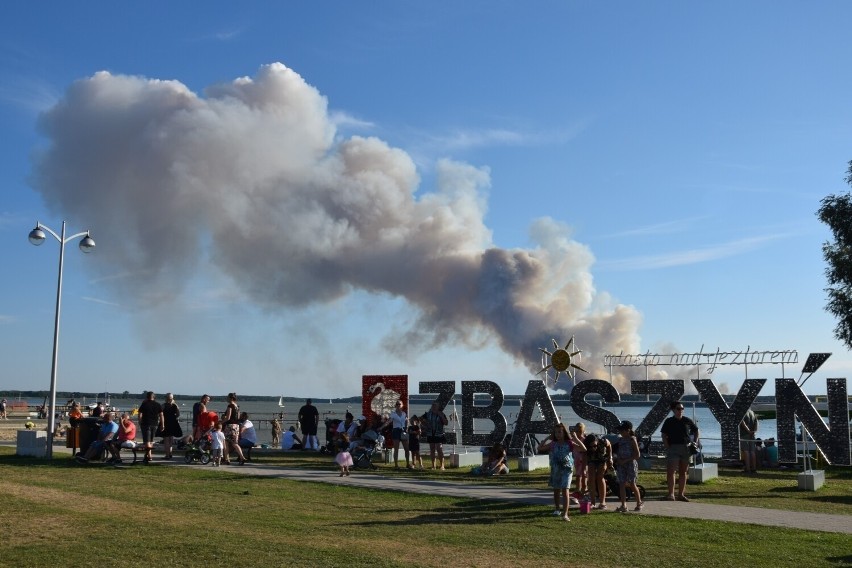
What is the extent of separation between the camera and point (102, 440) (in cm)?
2231

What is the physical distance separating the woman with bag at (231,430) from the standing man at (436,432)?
16.9ft

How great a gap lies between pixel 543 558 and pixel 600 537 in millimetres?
1963

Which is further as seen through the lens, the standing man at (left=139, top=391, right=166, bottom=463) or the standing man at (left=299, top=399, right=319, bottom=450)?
the standing man at (left=299, top=399, right=319, bottom=450)

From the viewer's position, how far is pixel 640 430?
25.0m

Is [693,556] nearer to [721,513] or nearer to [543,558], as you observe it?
[543,558]

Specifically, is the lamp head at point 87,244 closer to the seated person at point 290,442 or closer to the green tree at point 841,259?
the seated person at point 290,442

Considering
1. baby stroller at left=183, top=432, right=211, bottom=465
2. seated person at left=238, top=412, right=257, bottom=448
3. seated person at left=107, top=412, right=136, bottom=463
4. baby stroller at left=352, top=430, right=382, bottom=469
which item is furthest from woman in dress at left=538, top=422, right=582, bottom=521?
seated person at left=107, top=412, right=136, bottom=463

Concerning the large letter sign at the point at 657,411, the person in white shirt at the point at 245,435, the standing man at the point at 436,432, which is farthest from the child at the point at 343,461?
the large letter sign at the point at 657,411

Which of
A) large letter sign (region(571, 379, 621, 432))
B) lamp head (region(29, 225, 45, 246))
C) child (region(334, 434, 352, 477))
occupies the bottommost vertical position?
child (region(334, 434, 352, 477))

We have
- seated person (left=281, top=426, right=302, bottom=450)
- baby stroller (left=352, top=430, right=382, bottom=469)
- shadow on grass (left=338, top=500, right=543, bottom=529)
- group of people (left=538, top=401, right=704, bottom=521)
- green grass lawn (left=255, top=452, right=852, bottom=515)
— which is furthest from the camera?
seated person (left=281, top=426, right=302, bottom=450)

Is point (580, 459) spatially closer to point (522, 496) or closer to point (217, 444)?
point (522, 496)

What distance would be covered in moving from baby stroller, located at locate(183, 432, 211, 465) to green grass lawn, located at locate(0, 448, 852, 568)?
14.7 ft

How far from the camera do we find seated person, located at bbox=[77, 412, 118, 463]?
2220 cm

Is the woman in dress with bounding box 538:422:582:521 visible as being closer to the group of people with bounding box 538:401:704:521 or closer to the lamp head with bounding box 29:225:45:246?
the group of people with bounding box 538:401:704:521
